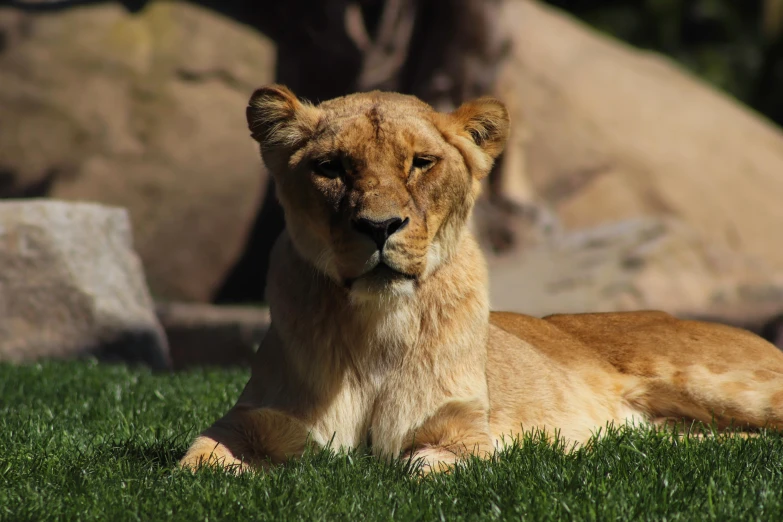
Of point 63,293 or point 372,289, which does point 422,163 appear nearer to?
point 372,289

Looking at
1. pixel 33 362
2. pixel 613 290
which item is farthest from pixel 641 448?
pixel 613 290

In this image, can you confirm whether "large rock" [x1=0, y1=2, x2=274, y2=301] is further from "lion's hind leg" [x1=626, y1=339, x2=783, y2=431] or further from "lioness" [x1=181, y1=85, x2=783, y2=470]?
"lioness" [x1=181, y1=85, x2=783, y2=470]

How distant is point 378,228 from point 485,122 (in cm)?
85

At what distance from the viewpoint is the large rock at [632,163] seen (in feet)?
37.8

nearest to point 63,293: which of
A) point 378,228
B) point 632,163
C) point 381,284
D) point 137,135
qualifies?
point 381,284

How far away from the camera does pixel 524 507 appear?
3100 mm

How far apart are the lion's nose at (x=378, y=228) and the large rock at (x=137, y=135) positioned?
959 cm

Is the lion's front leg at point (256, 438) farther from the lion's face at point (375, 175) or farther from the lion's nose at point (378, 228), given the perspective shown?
the lion's nose at point (378, 228)

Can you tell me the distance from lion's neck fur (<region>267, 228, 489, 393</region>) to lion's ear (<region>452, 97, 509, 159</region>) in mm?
488

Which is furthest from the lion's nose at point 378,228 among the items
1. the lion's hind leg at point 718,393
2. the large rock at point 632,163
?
the large rock at point 632,163

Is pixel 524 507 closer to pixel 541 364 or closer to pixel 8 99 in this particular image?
pixel 541 364

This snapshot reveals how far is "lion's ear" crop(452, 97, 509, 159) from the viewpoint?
4043mm

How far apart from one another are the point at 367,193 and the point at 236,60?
1062cm

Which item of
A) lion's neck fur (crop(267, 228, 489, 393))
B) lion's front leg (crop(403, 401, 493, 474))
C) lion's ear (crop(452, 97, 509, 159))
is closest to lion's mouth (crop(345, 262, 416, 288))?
lion's neck fur (crop(267, 228, 489, 393))
